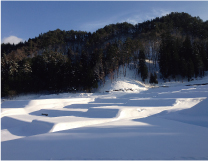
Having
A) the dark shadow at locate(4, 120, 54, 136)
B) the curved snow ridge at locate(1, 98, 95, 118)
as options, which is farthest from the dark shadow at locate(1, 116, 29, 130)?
the curved snow ridge at locate(1, 98, 95, 118)

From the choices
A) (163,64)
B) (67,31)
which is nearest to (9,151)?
(163,64)

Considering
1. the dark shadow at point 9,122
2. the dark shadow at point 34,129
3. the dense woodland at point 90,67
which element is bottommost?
the dark shadow at point 9,122

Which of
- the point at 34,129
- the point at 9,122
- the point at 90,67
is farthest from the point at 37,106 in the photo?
the point at 90,67

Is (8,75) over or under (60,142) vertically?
over

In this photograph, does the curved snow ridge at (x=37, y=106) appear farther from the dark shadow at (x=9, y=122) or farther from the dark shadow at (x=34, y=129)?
the dark shadow at (x=34, y=129)

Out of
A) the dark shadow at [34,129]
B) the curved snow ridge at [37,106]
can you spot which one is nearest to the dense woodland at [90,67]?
the curved snow ridge at [37,106]

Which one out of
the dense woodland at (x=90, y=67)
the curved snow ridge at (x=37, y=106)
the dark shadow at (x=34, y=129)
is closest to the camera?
the dark shadow at (x=34, y=129)

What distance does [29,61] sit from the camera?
31.8 meters

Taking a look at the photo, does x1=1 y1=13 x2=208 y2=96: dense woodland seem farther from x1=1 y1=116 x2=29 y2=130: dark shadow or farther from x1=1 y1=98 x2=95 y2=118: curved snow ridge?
x1=1 y1=116 x2=29 y2=130: dark shadow

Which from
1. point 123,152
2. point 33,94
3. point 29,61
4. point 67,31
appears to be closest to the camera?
point 123,152

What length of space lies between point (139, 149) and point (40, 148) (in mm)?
2332

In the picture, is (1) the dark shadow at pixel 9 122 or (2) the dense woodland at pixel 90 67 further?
(2) the dense woodland at pixel 90 67

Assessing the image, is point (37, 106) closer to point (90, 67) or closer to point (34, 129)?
point (34, 129)

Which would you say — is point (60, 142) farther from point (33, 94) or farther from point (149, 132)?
point (33, 94)
